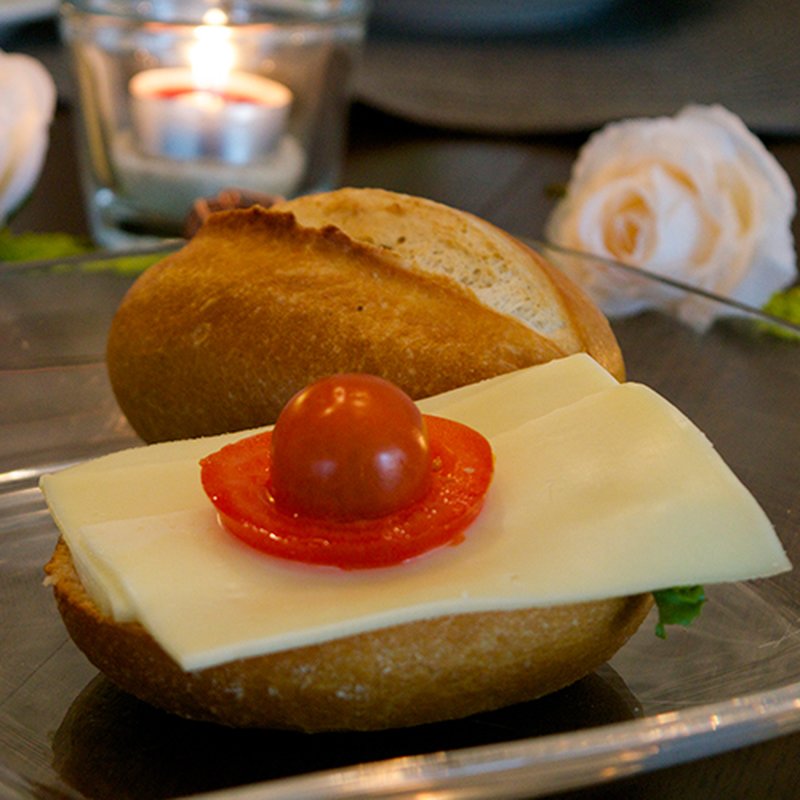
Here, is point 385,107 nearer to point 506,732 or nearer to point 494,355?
point 494,355

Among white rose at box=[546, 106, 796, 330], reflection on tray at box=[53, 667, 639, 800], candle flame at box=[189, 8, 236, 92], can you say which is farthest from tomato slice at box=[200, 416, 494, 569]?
candle flame at box=[189, 8, 236, 92]

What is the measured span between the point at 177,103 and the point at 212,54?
8 cm

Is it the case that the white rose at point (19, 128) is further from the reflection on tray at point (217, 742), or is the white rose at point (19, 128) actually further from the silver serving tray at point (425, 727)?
the reflection on tray at point (217, 742)

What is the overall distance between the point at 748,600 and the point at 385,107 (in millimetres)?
1564

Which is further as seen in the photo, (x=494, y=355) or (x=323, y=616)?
(x=494, y=355)

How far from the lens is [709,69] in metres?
2.69

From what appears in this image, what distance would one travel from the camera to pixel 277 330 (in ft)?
3.25

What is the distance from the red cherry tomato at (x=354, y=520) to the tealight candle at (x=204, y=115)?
40.7 inches

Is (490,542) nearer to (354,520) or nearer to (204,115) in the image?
(354,520)

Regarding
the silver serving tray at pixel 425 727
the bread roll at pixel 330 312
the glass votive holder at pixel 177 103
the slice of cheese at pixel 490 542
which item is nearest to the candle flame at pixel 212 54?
the glass votive holder at pixel 177 103

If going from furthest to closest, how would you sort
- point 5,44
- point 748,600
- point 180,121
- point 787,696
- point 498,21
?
point 498,21
point 5,44
point 180,121
point 748,600
point 787,696

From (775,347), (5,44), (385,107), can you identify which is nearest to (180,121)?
(385,107)

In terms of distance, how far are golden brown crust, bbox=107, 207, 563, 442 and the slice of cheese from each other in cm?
12

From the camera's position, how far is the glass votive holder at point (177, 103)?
1708 mm
